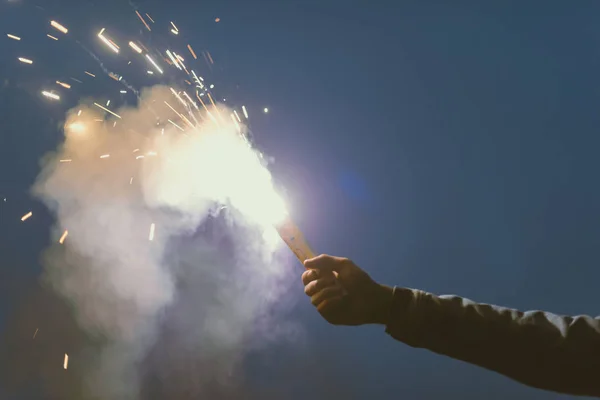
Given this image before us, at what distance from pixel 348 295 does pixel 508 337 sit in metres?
0.61

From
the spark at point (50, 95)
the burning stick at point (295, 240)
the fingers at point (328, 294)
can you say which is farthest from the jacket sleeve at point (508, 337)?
the spark at point (50, 95)

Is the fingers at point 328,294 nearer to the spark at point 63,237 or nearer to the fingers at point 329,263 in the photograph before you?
the fingers at point 329,263

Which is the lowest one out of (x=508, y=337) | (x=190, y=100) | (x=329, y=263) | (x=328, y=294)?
(x=508, y=337)

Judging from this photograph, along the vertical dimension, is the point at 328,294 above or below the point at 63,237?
below

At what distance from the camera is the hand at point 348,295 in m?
1.72

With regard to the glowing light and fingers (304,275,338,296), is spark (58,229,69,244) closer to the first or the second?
the glowing light

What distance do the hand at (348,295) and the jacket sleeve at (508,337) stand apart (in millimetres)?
66

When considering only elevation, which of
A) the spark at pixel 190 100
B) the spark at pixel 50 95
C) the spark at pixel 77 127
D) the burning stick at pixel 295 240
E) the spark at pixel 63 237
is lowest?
the burning stick at pixel 295 240

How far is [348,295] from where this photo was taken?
1752mm

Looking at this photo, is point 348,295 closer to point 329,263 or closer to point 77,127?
point 329,263

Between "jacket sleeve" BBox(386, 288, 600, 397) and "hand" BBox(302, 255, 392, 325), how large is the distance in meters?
0.07

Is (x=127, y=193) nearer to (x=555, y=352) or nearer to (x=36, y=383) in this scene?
(x=36, y=383)

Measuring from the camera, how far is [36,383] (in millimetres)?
8422

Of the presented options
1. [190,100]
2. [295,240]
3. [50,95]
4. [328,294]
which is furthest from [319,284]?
[50,95]
